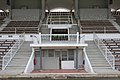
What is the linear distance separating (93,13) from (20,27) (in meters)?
9.20

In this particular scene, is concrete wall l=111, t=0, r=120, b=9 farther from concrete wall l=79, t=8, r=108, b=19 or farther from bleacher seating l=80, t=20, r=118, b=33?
bleacher seating l=80, t=20, r=118, b=33

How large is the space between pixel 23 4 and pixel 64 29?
773 centimetres

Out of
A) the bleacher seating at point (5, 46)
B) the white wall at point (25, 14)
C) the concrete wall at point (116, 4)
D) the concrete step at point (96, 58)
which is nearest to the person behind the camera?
the concrete step at point (96, 58)

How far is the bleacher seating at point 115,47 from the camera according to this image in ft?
57.5

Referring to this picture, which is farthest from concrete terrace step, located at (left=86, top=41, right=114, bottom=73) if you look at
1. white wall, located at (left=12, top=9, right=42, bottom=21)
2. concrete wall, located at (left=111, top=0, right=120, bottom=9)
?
concrete wall, located at (left=111, top=0, right=120, bottom=9)

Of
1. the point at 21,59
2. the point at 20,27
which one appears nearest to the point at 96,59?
the point at 21,59

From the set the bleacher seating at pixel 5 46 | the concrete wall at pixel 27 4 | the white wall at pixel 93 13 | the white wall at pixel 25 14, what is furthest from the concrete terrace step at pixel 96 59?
the concrete wall at pixel 27 4

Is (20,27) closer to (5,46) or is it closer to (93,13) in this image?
(5,46)

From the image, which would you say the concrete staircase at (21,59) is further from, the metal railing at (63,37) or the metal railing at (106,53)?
the metal railing at (106,53)

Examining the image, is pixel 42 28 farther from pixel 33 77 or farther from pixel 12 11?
pixel 33 77

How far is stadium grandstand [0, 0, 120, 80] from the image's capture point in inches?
664

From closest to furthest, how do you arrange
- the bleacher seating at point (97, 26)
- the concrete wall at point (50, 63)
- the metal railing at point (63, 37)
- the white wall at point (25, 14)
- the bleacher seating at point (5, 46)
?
the bleacher seating at point (5, 46), the concrete wall at point (50, 63), the metal railing at point (63, 37), the bleacher seating at point (97, 26), the white wall at point (25, 14)

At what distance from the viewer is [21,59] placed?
18234mm

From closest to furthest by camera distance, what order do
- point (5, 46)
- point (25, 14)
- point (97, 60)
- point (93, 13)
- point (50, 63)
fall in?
point (97, 60), point (50, 63), point (5, 46), point (93, 13), point (25, 14)
